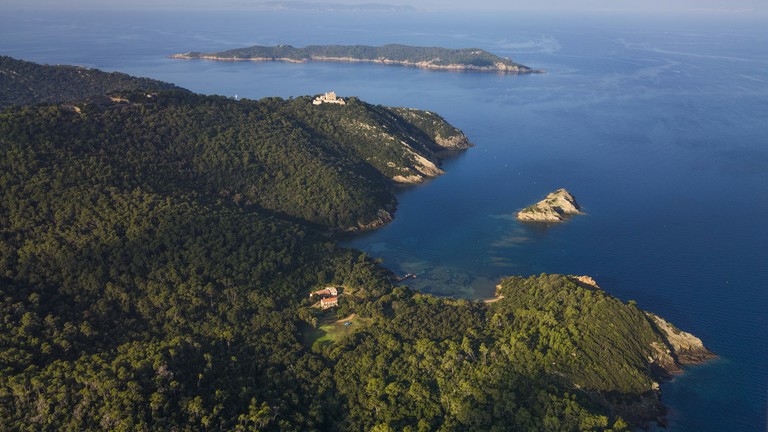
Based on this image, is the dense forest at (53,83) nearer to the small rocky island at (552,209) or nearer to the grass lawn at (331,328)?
the grass lawn at (331,328)

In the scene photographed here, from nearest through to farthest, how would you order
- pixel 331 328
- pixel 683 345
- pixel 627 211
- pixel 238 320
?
pixel 683 345
pixel 238 320
pixel 331 328
pixel 627 211

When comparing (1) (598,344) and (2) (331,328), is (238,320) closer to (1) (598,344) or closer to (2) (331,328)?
(2) (331,328)

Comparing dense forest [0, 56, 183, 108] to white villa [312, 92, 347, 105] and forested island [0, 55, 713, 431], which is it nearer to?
white villa [312, 92, 347, 105]

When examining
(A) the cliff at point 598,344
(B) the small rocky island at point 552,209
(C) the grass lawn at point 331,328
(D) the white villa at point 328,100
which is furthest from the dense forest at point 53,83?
(A) the cliff at point 598,344

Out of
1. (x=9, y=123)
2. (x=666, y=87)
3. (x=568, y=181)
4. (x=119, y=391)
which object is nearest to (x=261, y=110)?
(x=9, y=123)

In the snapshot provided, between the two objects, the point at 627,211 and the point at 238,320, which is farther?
the point at 627,211

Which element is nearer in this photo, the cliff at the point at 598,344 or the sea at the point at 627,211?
the cliff at the point at 598,344

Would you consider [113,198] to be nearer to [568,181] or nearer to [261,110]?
[261,110]

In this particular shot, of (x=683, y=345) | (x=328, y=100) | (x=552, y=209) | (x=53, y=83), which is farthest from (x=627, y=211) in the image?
(x=53, y=83)

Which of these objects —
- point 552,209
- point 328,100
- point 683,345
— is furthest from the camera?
point 328,100
